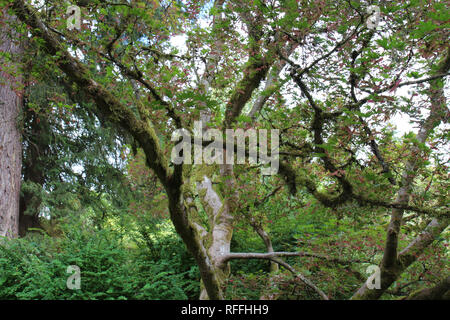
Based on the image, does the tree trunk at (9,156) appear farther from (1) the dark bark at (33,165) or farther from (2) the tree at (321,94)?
(2) the tree at (321,94)

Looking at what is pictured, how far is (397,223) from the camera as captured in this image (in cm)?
356

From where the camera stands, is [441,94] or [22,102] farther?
[22,102]

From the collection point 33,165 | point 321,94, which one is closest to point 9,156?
point 33,165

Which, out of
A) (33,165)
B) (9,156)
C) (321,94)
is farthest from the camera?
(33,165)

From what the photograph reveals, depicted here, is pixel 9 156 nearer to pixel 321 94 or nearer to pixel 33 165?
pixel 33 165

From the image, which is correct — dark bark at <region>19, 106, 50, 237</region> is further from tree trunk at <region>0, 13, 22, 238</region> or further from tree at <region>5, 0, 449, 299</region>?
tree at <region>5, 0, 449, 299</region>

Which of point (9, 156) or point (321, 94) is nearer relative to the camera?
point (321, 94)

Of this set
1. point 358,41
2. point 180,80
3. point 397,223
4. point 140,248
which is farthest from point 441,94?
point 140,248

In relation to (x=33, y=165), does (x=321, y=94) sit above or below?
above

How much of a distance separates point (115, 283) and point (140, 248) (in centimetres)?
252

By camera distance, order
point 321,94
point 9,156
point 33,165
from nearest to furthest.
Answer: point 321,94 → point 9,156 → point 33,165

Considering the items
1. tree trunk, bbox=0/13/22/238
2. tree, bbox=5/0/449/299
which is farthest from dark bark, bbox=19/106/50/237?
tree, bbox=5/0/449/299

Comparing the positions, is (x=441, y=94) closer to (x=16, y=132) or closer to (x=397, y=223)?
(x=397, y=223)

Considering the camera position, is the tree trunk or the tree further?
the tree trunk
